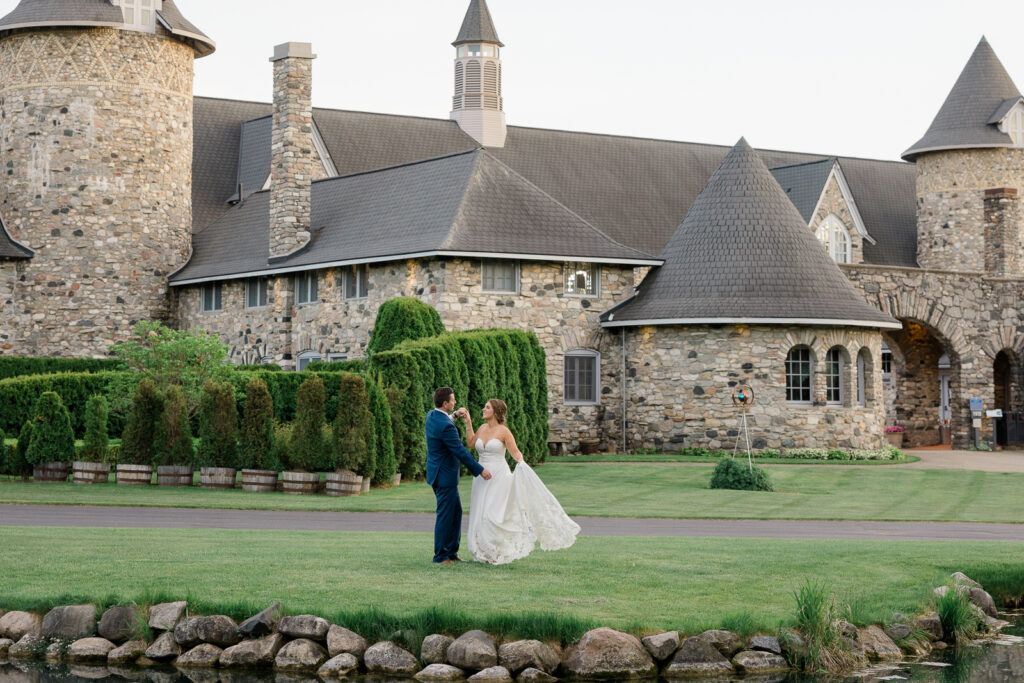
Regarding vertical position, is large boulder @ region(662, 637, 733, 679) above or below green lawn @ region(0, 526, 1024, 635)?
below

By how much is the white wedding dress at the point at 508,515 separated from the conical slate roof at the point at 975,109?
38.0 m

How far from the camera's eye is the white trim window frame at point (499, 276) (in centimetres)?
3300

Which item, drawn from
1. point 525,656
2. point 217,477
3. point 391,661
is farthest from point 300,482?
point 525,656

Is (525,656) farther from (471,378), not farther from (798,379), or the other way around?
(798,379)

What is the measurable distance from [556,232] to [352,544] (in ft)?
64.4

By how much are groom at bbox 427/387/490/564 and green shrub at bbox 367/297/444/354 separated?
14.6m

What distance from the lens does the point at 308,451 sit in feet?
77.7

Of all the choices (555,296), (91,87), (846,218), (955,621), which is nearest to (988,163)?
(846,218)

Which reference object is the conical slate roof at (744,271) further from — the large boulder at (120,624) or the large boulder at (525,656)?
the large boulder at (120,624)

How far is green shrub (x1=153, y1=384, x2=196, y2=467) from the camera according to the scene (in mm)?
24250

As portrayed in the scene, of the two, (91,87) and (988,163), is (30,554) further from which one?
(988,163)

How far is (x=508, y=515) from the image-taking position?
13.5m

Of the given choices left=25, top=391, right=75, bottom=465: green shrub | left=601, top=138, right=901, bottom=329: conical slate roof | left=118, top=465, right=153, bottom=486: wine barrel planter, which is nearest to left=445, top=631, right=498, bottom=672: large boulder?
left=118, top=465, right=153, bottom=486: wine barrel planter

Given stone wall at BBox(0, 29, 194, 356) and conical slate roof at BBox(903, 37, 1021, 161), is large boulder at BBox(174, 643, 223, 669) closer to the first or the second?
stone wall at BBox(0, 29, 194, 356)
